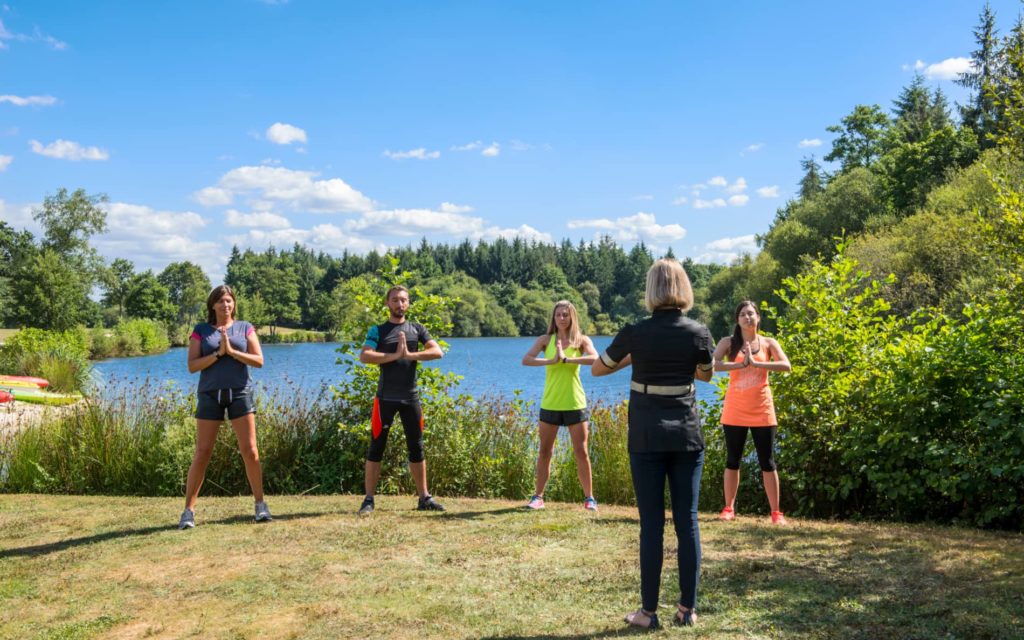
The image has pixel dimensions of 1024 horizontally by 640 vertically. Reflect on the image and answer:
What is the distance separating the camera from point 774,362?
6.29 metres

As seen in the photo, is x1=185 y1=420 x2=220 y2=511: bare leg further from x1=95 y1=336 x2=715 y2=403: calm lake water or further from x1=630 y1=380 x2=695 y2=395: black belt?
x1=630 y1=380 x2=695 y2=395: black belt

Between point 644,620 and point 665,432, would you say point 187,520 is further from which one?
point 665,432

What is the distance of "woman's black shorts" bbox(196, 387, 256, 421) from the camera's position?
19.7ft

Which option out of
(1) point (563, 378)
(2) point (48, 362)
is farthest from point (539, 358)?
(2) point (48, 362)

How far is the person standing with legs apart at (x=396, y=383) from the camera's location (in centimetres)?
657

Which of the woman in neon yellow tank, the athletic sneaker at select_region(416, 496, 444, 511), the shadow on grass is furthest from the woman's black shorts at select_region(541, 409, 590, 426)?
the shadow on grass

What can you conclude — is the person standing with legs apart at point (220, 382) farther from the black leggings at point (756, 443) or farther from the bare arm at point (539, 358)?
the black leggings at point (756, 443)

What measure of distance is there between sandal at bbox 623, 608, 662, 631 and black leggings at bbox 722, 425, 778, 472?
298 centimetres

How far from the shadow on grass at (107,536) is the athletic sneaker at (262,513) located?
0.07m

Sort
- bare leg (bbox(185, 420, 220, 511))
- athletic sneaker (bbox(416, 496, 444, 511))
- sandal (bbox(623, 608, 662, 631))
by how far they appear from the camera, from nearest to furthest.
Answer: sandal (bbox(623, 608, 662, 631))
bare leg (bbox(185, 420, 220, 511))
athletic sneaker (bbox(416, 496, 444, 511))

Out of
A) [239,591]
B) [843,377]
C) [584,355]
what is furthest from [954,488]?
[239,591]

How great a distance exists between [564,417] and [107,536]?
3.96 meters

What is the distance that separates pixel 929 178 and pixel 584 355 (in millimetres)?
43487

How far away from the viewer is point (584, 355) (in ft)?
21.6
